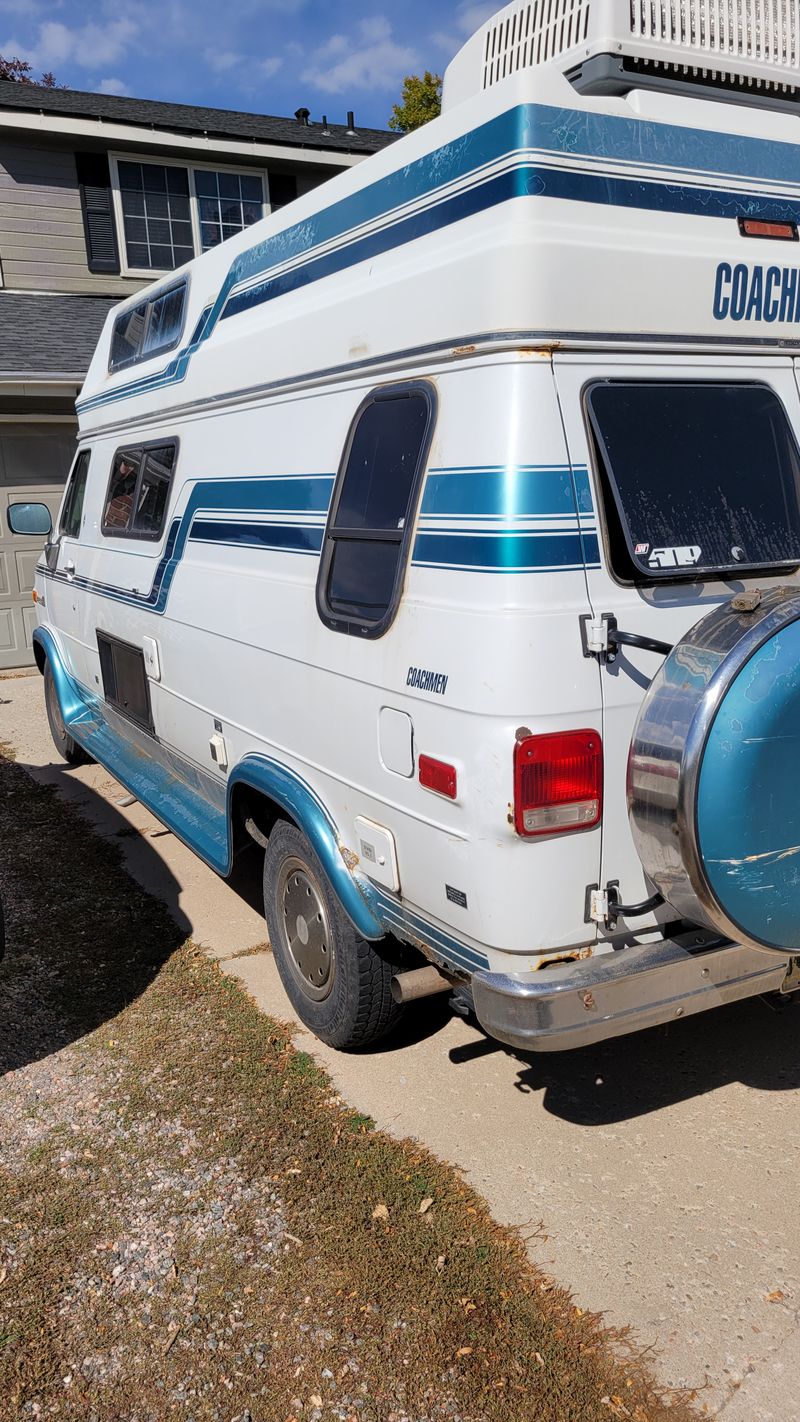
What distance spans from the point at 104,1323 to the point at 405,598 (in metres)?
2.13

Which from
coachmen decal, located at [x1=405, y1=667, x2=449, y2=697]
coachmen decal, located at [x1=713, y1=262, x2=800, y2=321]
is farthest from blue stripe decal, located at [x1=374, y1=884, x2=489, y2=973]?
coachmen decal, located at [x1=713, y1=262, x2=800, y2=321]

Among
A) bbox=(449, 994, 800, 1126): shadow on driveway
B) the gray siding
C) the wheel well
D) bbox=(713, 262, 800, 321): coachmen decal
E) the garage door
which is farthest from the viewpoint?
the gray siding

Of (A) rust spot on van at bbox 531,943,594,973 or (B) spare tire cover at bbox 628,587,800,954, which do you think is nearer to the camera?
(B) spare tire cover at bbox 628,587,800,954

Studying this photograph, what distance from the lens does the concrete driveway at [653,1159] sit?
8.72ft

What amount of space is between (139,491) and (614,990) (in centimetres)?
403

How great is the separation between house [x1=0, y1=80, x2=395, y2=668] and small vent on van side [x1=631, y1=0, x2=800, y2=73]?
30.4ft

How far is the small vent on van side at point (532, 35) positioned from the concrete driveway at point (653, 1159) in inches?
118

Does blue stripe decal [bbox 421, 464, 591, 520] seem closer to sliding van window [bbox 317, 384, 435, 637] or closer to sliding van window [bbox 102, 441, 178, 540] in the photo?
sliding van window [bbox 317, 384, 435, 637]

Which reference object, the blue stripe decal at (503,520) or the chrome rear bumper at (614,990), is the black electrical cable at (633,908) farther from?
the blue stripe decal at (503,520)

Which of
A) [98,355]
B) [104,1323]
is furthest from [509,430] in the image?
[98,355]

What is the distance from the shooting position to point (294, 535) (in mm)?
3783

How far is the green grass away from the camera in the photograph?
253 centimetres

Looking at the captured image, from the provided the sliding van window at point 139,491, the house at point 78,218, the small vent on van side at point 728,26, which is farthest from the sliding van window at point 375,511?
the house at point 78,218

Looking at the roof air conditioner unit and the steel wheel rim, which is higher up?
the roof air conditioner unit
